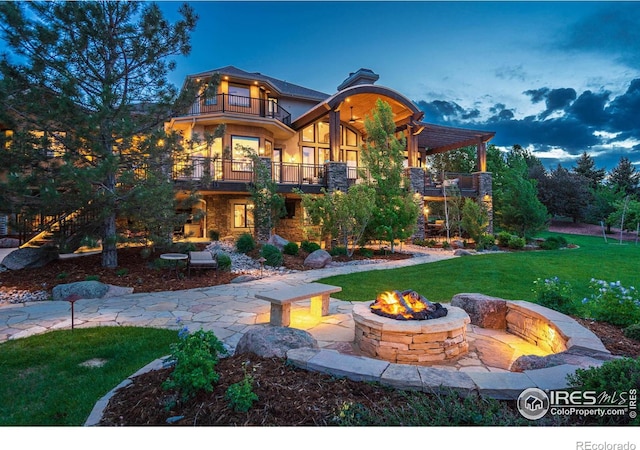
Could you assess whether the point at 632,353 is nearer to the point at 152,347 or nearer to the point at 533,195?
the point at 152,347

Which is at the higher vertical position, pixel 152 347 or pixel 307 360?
pixel 307 360

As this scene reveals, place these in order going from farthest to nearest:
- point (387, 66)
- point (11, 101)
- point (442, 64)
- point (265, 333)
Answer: point (11, 101) < point (387, 66) < point (442, 64) < point (265, 333)

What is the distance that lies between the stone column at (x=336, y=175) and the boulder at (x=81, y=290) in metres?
10.1

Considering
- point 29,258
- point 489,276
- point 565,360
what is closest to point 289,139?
point 29,258

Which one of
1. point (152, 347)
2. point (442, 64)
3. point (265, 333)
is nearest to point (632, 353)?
point (265, 333)

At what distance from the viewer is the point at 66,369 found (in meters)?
3.25

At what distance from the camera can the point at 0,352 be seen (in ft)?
Answer: 12.0

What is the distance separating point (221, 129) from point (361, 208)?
5.25 meters

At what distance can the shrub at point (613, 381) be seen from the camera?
2031mm

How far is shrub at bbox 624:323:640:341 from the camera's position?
3635mm

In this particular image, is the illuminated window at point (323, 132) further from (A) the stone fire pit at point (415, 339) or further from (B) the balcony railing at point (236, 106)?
(A) the stone fire pit at point (415, 339)

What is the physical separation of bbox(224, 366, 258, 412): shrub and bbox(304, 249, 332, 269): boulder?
807 centimetres

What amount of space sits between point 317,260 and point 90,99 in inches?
274

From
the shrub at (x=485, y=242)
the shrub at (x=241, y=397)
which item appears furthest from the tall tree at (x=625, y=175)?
the shrub at (x=241, y=397)
